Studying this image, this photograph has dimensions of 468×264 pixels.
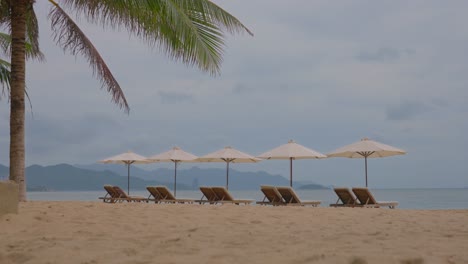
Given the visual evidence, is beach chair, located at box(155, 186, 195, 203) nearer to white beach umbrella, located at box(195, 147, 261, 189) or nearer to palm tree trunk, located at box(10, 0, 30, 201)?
white beach umbrella, located at box(195, 147, 261, 189)

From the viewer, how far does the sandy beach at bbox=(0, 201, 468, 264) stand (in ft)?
12.3

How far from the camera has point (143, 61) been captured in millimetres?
13781

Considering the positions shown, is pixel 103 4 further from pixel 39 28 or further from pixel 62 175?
pixel 62 175

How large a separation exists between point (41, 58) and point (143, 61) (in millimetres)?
2520

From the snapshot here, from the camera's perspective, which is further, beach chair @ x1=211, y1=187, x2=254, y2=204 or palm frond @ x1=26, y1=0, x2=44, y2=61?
beach chair @ x1=211, y1=187, x2=254, y2=204

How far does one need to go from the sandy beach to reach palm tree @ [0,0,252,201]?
1.83 meters

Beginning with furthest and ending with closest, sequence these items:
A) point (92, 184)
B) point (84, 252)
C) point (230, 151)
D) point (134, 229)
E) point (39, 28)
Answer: point (92, 184) < point (230, 151) < point (39, 28) < point (134, 229) < point (84, 252)

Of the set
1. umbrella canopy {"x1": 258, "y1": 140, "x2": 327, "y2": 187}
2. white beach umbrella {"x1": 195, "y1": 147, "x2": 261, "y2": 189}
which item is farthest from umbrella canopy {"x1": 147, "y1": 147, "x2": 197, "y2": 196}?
umbrella canopy {"x1": 258, "y1": 140, "x2": 327, "y2": 187}

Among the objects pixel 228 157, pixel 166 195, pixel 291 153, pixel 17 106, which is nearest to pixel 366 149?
pixel 291 153

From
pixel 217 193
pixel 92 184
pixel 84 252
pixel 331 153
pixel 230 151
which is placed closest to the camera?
pixel 84 252

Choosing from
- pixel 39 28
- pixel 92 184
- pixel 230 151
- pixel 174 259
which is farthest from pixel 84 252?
pixel 92 184

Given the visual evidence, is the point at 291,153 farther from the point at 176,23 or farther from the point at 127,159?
the point at 176,23

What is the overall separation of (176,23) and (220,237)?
3613 mm

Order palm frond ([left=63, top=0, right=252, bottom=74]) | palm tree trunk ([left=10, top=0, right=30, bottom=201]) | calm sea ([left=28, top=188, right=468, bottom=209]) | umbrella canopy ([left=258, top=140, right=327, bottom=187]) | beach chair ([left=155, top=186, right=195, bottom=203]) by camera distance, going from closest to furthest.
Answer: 1. palm frond ([left=63, top=0, right=252, bottom=74])
2. palm tree trunk ([left=10, top=0, right=30, bottom=201])
3. beach chair ([left=155, top=186, right=195, bottom=203])
4. umbrella canopy ([left=258, top=140, right=327, bottom=187])
5. calm sea ([left=28, top=188, right=468, bottom=209])
